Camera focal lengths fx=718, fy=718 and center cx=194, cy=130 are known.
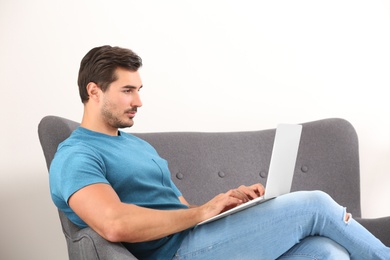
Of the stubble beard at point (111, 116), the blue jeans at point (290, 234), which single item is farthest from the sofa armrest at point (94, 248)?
the stubble beard at point (111, 116)

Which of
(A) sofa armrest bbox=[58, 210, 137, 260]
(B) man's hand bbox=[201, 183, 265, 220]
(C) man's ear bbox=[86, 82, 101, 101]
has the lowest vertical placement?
(A) sofa armrest bbox=[58, 210, 137, 260]

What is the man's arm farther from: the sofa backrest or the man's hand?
the sofa backrest

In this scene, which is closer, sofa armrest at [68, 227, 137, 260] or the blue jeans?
sofa armrest at [68, 227, 137, 260]

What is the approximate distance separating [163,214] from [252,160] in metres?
1.01

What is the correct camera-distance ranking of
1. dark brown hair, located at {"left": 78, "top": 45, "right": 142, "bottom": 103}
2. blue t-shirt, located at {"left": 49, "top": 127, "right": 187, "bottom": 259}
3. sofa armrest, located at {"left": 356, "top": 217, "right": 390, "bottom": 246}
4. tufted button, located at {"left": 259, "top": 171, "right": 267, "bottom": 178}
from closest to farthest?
blue t-shirt, located at {"left": 49, "top": 127, "right": 187, "bottom": 259} → dark brown hair, located at {"left": 78, "top": 45, "right": 142, "bottom": 103} → sofa armrest, located at {"left": 356, "top": 217, "right": 390, "bottom": 246} → tufted button, located at {"left": 259, "top": 171, "right": 267, "bottom": 178}

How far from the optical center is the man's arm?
76.2 inches

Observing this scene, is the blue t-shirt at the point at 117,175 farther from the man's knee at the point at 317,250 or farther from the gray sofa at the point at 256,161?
the gray sofa at the point at 256,161

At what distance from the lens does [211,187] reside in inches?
113

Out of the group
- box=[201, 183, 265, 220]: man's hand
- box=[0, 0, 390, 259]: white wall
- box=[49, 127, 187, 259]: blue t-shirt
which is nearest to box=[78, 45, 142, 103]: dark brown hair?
box=[49, 127, 187, 259]: blue t-shirt

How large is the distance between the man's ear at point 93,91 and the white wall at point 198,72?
0.78m

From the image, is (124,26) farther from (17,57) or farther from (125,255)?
(125,255)

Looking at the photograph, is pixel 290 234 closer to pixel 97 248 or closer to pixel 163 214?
pixel 163 214

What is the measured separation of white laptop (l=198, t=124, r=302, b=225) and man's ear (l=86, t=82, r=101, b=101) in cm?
55

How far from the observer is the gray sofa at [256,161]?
9.26 feet
